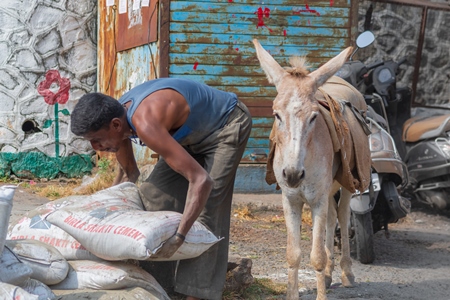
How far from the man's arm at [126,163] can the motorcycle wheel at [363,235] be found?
237cm

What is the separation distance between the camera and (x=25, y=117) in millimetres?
10336

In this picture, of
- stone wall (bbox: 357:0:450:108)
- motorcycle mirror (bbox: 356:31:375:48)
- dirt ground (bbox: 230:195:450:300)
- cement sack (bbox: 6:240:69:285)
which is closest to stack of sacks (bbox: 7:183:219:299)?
cement sack (bbox: 6:240:69:285)

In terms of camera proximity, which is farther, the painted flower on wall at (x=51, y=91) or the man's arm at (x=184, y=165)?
the painted flower on wall at (x=51, y=91)

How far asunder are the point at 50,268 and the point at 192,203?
0.93 meters

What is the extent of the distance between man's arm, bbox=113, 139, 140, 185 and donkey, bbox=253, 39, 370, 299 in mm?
1043

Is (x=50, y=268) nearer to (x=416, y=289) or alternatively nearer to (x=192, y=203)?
(x=192, y=203)

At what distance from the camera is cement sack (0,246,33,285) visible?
376cm

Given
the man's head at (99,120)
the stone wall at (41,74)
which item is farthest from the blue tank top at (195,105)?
the stone wall at (41,74)

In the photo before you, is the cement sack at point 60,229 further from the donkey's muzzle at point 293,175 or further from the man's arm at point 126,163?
the donkey's muzzle at point 293,175

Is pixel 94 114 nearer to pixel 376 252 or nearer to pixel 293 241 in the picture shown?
pixel 293 241

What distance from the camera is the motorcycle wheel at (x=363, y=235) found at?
6.39 m

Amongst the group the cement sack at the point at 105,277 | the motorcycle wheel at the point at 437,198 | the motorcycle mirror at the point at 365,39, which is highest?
the motorcycle mirror at the point at 365,39

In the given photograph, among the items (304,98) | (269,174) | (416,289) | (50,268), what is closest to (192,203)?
(50,268)

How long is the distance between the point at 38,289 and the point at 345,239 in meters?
2.98
